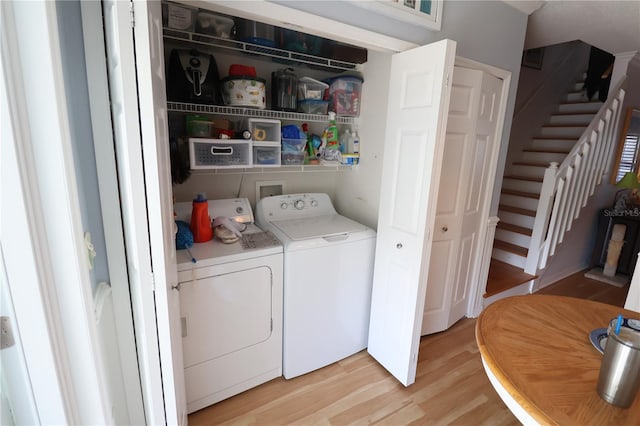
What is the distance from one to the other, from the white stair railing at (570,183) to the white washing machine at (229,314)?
263 centimetres

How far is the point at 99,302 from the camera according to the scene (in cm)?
106

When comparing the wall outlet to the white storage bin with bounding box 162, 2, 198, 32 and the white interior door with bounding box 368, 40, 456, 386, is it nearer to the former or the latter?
the white interior door with bounding box 368, 40, 456, 386

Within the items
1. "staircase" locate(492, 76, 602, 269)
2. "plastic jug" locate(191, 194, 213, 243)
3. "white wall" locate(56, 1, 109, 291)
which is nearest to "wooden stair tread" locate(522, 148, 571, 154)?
"staircase" locate(492, 76, 602, 269)

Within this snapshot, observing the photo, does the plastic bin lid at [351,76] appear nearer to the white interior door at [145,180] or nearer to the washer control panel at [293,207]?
the washer control panel at [293,207]

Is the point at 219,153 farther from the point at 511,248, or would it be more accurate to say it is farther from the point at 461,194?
the point at 511,248

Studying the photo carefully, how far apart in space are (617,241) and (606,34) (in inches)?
94.0

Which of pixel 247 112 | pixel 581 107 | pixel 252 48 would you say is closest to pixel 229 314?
pixel 247 112

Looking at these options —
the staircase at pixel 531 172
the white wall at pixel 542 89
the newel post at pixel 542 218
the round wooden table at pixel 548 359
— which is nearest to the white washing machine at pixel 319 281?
the round wooden table at pixel 548 359

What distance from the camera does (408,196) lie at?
5.60 feet

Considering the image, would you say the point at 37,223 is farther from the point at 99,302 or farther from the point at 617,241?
the point at 617,241

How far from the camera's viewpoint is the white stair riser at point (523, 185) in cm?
353

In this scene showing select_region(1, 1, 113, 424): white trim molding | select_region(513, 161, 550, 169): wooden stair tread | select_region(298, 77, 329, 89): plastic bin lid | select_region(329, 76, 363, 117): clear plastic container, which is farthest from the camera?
select_region(513, 161, 550, 169): wooden stair tread

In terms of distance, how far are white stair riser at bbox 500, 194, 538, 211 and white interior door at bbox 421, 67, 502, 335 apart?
4.83 feet

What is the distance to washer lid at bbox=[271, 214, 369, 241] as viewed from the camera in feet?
5.97
